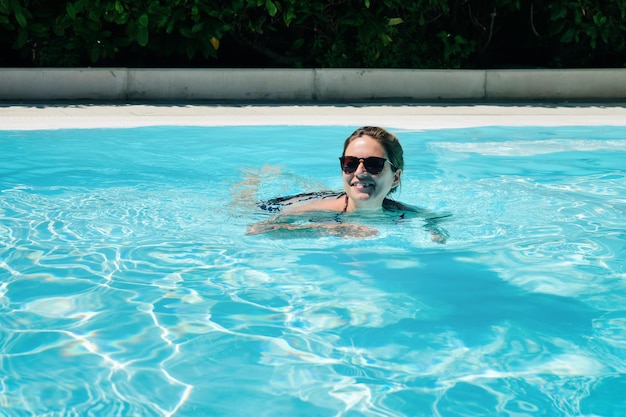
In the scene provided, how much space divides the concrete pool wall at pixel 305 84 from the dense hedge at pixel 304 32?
48cm

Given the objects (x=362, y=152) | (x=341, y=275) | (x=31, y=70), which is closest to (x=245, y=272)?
(x=341, y=275)

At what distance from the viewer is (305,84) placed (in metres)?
11.4

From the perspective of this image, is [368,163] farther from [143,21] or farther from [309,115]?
[143,21]

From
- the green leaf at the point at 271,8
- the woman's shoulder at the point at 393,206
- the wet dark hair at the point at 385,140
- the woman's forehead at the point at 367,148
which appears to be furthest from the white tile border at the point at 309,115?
the woman's forehead at the point at 367,148

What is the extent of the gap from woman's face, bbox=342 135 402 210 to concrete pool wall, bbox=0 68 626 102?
612cm

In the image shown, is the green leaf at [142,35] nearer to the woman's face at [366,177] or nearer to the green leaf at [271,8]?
the green leaf at [271,8]

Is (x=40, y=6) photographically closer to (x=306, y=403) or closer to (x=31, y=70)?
(x=31, y=70)

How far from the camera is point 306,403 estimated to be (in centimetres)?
364

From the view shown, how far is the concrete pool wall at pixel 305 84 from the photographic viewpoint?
10.9m

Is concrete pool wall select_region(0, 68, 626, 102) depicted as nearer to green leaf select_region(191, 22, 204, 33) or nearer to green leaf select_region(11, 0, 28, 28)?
green leaf select_region(191, 22, 204, 33)

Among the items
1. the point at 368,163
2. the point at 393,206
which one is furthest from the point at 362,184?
the point at 393,206

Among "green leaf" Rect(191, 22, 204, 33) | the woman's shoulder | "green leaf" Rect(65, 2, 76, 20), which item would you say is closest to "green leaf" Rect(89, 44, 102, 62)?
"green leaf" Rect(65, 2, 76, 20)

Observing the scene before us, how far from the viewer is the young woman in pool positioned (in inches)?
209

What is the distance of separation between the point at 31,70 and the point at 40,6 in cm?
105
